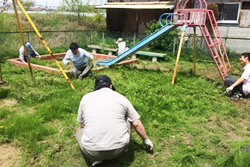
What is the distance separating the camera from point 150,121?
Result: 14.1ft

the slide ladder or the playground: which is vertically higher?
the slide ladder

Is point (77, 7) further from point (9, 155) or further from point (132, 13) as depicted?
point (9, 155)

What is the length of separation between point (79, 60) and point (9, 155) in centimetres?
407

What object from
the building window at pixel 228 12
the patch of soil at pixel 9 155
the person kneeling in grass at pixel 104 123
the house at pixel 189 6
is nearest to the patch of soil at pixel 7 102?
the patch of soil at pixel 9 155

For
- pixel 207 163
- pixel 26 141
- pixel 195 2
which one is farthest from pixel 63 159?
pixel 195 2

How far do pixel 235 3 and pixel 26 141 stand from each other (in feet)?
38.1

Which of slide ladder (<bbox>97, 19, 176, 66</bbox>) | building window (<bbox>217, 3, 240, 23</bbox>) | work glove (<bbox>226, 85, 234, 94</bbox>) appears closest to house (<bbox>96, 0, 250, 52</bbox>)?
building window (<bbox>217, 3, 240, 23</bbox>)

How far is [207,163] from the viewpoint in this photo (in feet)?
10.4

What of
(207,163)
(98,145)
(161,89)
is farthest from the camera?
(161,89)

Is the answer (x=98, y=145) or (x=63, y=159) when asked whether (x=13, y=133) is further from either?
(x=98, y=145)

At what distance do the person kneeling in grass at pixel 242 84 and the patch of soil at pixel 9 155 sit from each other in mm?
4650

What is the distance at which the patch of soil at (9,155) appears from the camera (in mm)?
3172

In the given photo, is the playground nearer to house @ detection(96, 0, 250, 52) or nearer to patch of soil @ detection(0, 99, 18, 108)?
patch of soil @ detection(0, 99, 18, 108)

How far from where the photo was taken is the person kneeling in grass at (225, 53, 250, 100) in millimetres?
5299
